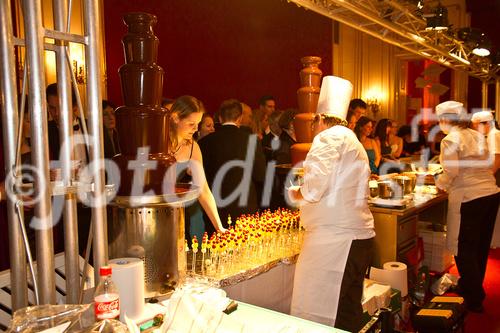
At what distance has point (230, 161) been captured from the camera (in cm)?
287

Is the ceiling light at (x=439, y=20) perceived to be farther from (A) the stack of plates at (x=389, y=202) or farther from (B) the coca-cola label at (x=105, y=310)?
(B) the coca-cola label at (x=105, y=310)

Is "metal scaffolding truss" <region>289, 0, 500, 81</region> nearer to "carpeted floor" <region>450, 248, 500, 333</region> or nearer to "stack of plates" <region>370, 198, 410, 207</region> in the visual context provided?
"stack of plates" <region>370, 198, 410, 207</region>

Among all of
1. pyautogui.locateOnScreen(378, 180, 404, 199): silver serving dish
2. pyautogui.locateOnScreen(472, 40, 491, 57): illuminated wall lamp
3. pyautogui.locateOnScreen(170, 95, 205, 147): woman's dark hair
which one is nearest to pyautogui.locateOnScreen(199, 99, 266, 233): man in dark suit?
pyautogui.locateOnScreen(170, 95, 205, 147): woman's dark hair

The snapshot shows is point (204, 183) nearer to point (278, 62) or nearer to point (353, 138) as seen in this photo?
point (353, 138)

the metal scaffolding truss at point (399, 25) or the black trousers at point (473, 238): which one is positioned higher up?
the metal scaffolding truss at point (399, 25)

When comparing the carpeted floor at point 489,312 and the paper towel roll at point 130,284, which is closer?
the paper towel roll at point 130,284

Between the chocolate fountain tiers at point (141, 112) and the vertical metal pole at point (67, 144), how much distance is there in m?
0.14

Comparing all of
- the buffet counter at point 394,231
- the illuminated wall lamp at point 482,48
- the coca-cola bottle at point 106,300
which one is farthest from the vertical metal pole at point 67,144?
the illuminated wall lamp at point 482,48

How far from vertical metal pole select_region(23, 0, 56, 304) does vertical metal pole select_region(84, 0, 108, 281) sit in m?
0.13

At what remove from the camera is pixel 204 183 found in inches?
90.7

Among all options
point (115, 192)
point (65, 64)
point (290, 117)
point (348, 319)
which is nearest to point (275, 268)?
point (348, 319)

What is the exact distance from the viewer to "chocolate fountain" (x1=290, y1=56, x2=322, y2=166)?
2.80 meters

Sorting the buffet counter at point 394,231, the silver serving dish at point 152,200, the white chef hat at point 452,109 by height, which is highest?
the white chef hat at point 452,109

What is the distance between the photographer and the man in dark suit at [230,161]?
286cm
